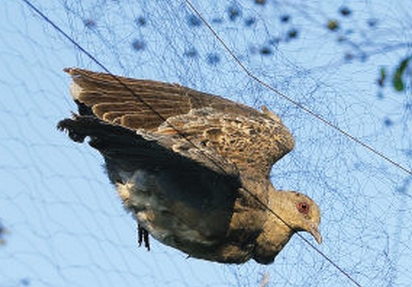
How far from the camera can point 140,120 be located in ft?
19.6

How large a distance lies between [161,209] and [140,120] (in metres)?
0.65

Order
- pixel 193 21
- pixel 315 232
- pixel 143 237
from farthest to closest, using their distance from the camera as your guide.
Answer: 1. pixel 143 237
2. pixel 315 232
3. pixel 193 21

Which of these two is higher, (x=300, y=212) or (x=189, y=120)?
(x=189, y=120)

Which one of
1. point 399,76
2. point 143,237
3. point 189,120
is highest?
point 189,120

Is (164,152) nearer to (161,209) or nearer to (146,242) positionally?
(161,209)

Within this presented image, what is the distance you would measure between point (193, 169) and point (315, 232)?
107 centimetres

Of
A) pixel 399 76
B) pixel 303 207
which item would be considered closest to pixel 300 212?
pixel 303 207

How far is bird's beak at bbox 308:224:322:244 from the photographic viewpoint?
6.31m

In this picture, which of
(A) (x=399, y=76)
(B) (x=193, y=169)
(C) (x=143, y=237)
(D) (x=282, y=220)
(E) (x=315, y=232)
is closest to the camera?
(A) (x=399, y=76)

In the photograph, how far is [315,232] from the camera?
6453mm

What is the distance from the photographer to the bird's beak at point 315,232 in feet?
20.7

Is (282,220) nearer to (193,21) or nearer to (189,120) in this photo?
(189,120)

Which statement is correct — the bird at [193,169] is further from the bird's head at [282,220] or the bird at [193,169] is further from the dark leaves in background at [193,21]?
the dark leaves in background at [193,21]

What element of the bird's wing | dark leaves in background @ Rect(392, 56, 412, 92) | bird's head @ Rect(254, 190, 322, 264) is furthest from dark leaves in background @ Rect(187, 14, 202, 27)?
dark leaves in background @ Rect(392, 56, 412, 92)
